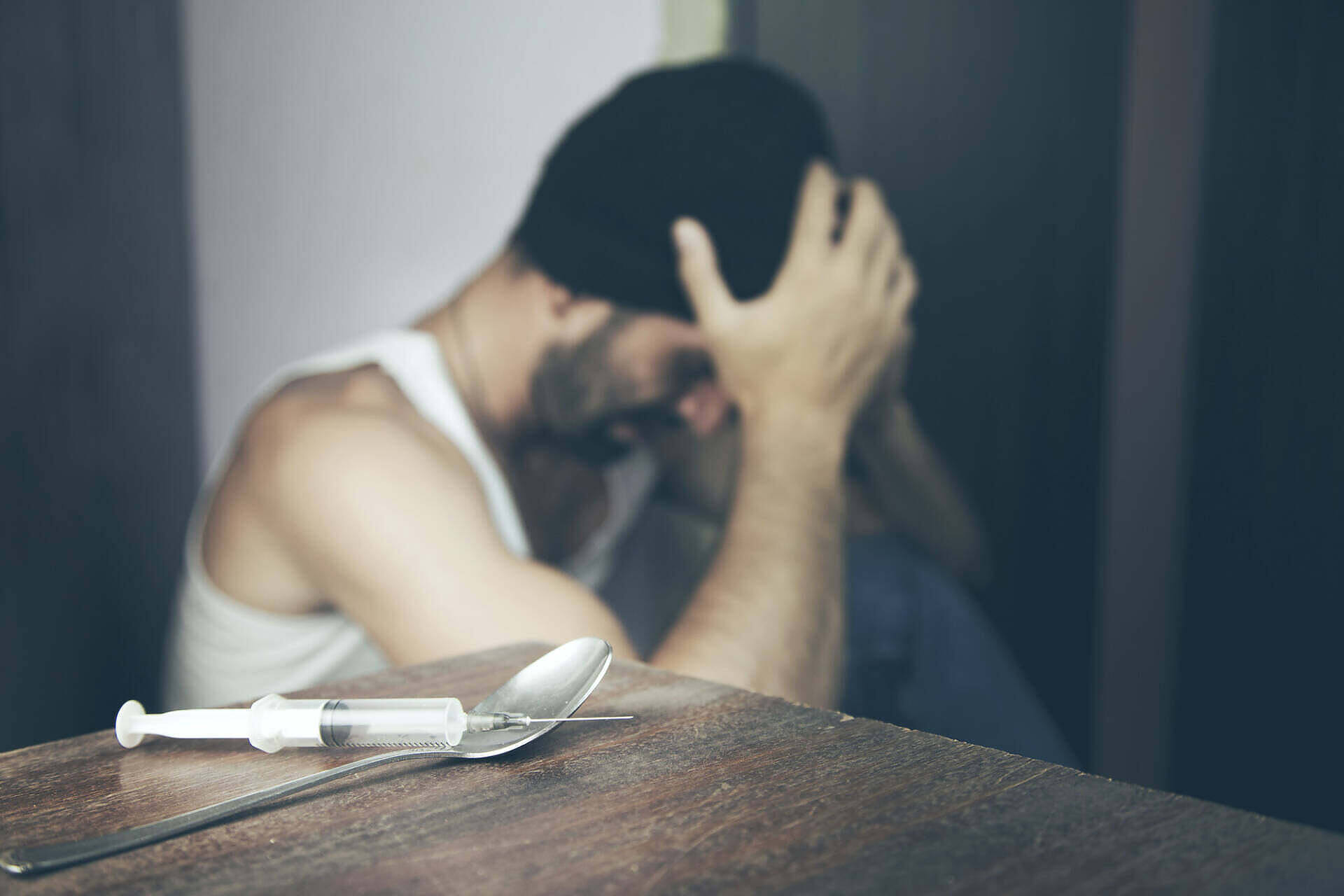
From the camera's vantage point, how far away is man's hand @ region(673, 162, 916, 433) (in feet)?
3.46

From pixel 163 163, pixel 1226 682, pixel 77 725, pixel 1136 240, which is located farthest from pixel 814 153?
pixel 77 725

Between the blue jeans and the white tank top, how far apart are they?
40 cm

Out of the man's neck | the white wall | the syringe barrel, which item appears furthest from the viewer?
the white wall

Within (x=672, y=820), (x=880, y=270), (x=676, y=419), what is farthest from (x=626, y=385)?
(x=672, y=820)

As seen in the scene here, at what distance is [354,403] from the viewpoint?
96 cm

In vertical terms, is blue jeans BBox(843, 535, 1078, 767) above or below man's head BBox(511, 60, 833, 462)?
below

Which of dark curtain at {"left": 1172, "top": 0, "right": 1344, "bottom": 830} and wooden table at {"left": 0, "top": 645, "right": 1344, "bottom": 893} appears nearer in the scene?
wooden table at {"left": 0, "top": 645, "right": 1344, "bottom": 893}

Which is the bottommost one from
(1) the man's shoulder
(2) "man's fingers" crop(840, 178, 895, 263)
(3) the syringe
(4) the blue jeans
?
(4) the blue jeans

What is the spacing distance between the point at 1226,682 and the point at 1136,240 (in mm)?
422

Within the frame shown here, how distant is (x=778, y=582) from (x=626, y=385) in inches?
13.9

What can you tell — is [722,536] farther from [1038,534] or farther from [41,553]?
[41,553]

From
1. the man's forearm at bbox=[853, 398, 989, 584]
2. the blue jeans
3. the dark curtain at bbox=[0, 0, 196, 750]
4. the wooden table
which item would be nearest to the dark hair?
the man's forearm at bbox=[853, 398, 989, 584]

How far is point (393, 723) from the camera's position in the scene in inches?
15.4

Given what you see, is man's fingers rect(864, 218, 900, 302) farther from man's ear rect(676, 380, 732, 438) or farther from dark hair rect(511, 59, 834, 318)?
man's ear rect(676, 380, 732, 438)
